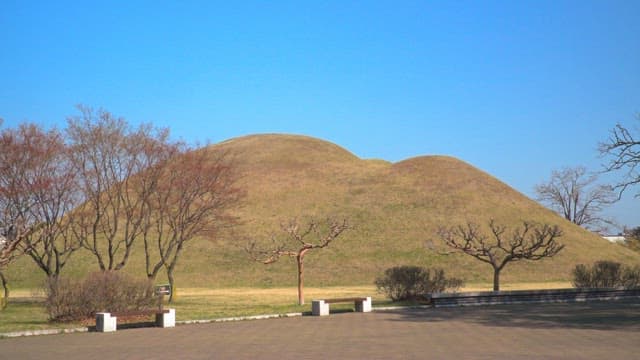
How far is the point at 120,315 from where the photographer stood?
2012 centimetres

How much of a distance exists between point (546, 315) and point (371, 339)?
9185 mm

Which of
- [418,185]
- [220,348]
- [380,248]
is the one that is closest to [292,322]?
[220,348]

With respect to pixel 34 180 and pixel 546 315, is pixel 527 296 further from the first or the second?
pixel 34 180

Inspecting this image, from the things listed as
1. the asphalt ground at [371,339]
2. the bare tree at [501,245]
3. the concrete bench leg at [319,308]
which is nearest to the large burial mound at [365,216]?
the bare tree at [501,245]

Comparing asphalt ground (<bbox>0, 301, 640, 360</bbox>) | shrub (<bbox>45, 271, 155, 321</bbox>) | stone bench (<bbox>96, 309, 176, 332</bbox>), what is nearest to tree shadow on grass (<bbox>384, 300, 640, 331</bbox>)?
asphalt ground (<bbox>0, 301, 640, 360</bbox>)

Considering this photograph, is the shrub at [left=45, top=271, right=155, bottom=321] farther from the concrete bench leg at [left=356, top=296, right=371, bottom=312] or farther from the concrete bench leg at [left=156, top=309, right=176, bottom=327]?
the concrete bench leg at [left=356, top=296, right=371, bottom=312]

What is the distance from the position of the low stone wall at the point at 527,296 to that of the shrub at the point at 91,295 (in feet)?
38.4

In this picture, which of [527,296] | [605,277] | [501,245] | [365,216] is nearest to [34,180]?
[527,296]

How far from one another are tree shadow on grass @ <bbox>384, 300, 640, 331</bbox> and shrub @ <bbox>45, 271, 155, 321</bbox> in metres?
8.48

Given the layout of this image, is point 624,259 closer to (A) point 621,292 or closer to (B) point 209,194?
(A) point 621,292

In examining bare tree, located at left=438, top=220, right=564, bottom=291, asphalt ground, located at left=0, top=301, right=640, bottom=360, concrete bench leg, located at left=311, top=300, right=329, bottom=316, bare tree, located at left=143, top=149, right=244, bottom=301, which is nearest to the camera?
asphalt ground, located at left=0, top=301, right=640, bottom=360

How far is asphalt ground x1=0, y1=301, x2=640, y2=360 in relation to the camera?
14.1m

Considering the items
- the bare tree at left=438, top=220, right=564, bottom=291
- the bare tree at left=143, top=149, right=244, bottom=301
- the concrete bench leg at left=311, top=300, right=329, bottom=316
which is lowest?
the concrete bench leg at left=311, top=300, right=329, bottom=316

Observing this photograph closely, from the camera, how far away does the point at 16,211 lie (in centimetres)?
3422
